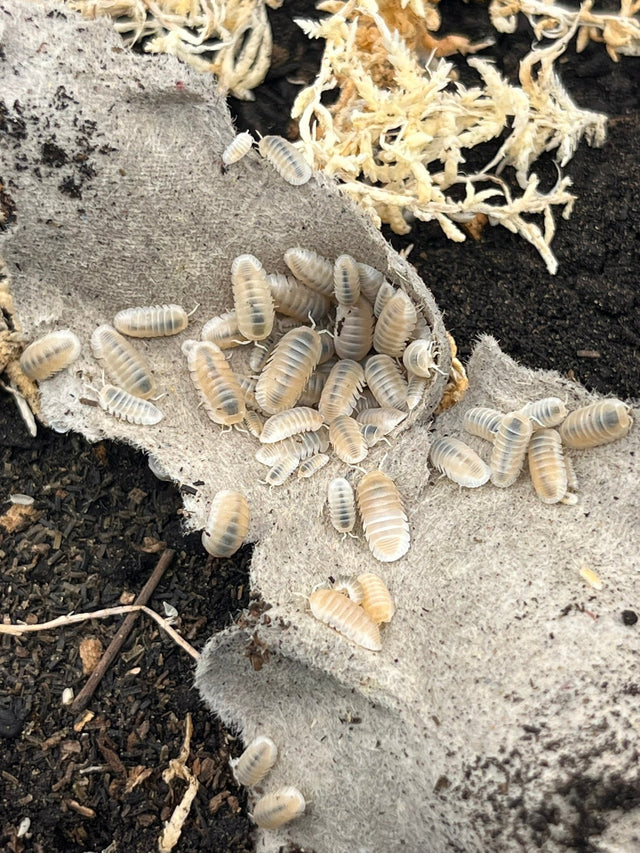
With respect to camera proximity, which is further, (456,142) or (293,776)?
(456,142)

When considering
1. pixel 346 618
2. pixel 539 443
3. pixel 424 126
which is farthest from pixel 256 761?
pixel 424 126

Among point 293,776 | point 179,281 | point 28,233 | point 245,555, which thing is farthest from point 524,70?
point 293,776

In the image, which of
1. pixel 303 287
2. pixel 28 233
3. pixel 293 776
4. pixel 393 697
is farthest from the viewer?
pixel 303 287

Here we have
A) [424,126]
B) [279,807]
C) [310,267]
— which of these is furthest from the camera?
[424,126]

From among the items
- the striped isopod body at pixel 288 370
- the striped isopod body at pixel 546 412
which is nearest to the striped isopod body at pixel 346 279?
the striped isopod body at pixel 288 370

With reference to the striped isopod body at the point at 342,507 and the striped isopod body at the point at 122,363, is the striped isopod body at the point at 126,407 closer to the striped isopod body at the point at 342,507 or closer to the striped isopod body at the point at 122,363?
the striped isopod body at the point at 122,363

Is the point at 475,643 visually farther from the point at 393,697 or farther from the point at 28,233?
the point at 28,233

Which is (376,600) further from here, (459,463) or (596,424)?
(596,424)
